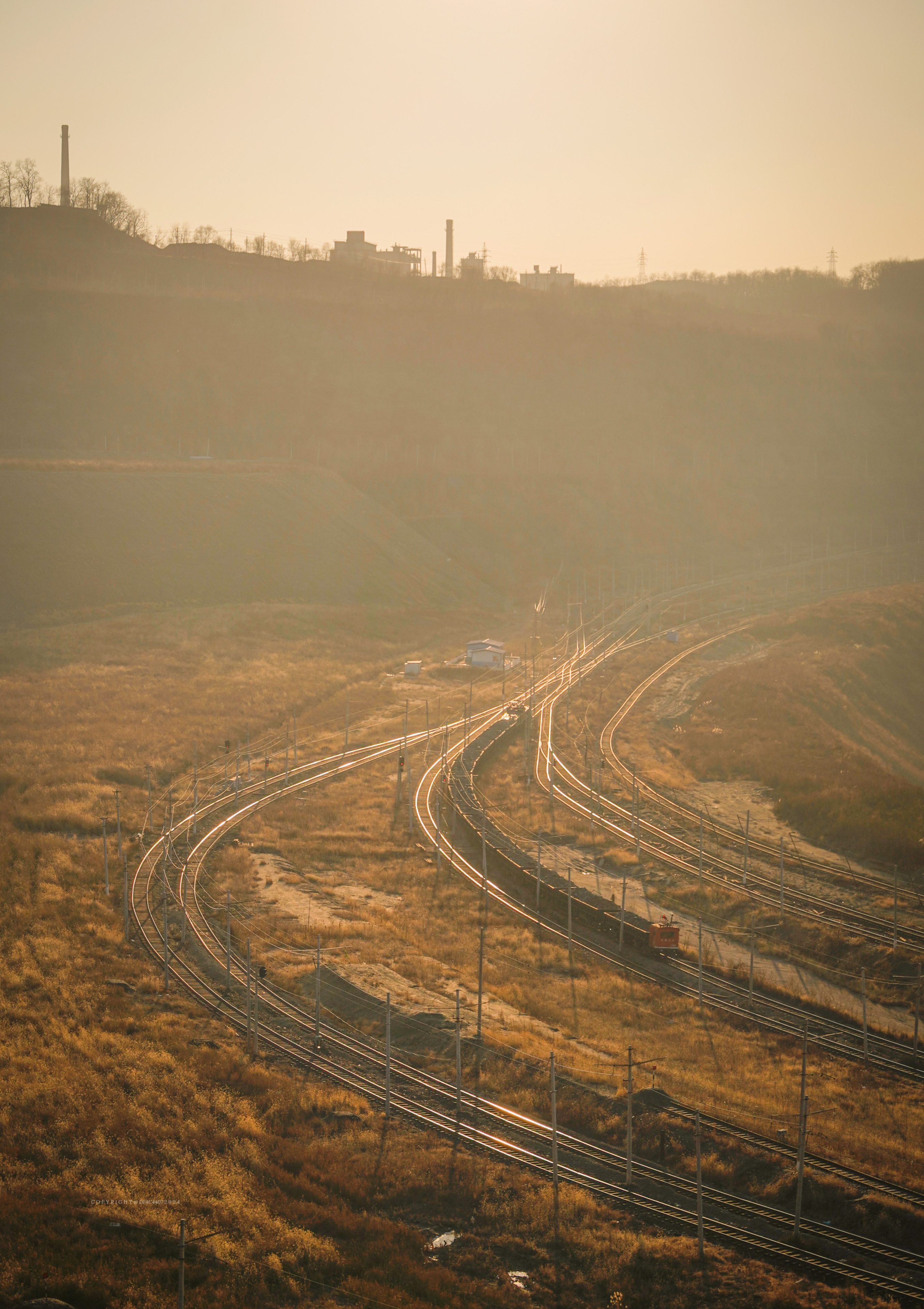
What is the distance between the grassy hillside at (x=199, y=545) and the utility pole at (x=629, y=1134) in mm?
62131

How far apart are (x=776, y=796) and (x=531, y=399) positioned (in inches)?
4432

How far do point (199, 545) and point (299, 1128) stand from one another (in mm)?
70211

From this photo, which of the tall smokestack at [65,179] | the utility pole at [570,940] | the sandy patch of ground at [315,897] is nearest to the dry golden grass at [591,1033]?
the utility pole at [570,940]

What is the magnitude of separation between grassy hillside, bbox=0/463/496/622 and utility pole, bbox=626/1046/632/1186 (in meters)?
62.1

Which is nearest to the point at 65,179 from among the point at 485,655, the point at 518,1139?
the point at 485,655

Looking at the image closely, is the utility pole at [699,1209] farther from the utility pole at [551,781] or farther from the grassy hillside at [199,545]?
the grassy hillside at [199,545]

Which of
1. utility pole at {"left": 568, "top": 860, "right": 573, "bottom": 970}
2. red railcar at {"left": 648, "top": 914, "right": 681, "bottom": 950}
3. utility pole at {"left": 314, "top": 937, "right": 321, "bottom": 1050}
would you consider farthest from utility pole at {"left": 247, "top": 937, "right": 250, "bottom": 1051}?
red railcar at {"left": 648, "top": 914, "right": 681, "bottom": 950}

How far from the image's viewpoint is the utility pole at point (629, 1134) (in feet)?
67.9

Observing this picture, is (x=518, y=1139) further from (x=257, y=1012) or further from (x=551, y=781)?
(x=551, y=781)

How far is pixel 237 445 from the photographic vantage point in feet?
416

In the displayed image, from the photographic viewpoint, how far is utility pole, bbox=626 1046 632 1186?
20.7 m

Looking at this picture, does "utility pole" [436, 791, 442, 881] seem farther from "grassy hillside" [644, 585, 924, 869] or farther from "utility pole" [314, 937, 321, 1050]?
"grassy hillside" [644, 585, 924, 869]

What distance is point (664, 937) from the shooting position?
113 ft

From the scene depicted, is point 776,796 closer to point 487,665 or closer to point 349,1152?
point 487,665
